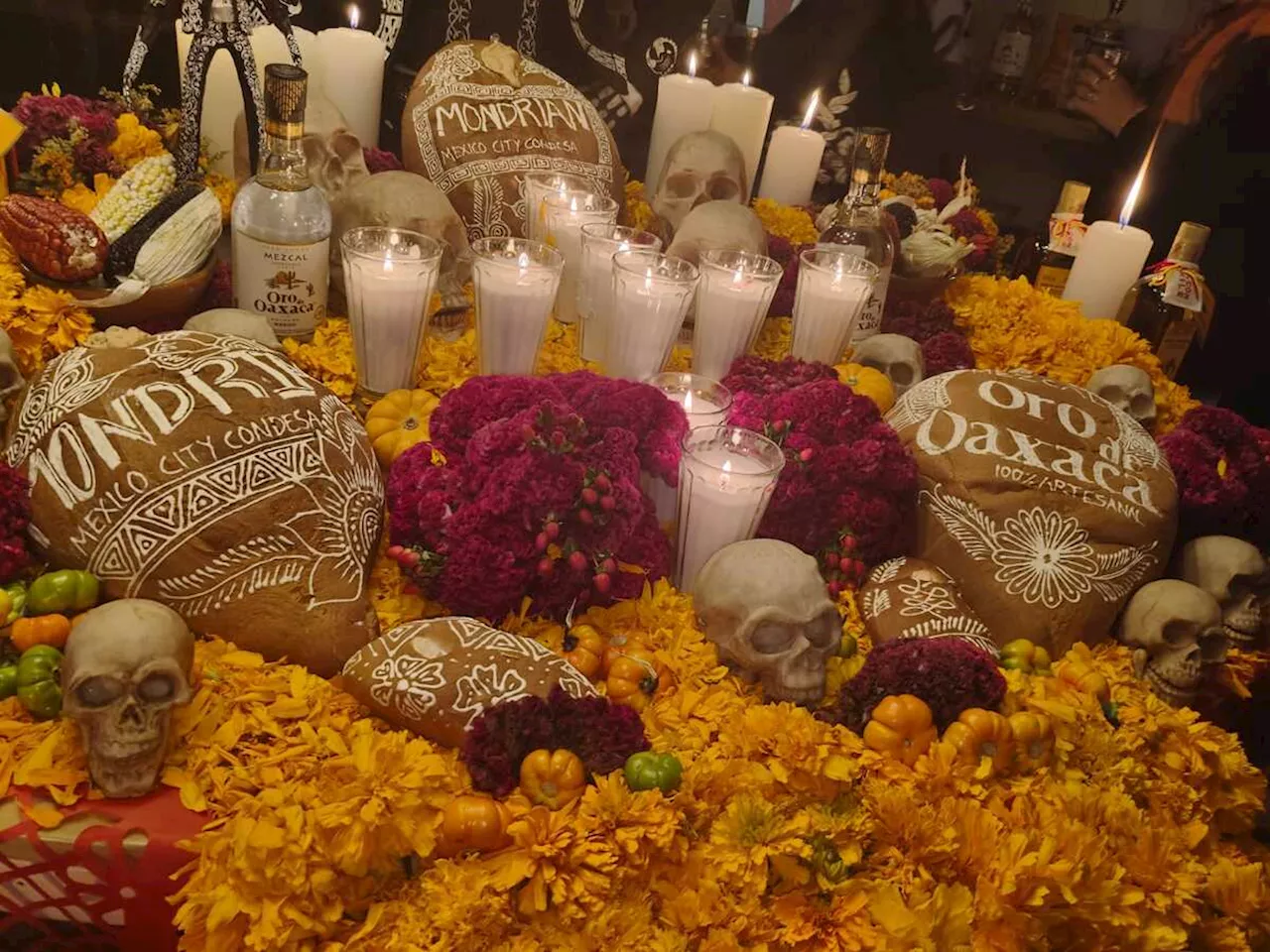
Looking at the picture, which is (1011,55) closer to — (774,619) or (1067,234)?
(1067,234)

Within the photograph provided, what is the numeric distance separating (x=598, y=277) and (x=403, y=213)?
398 millimetres

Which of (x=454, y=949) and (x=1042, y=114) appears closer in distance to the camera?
(x=454, y=949)

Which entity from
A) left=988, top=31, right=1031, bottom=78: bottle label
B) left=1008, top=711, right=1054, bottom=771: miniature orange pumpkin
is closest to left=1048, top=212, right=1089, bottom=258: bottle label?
left=988, top=31, right=1031, bottom=78: bottle label

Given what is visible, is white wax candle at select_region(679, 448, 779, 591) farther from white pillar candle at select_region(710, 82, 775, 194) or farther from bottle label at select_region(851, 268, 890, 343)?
white pillar candle at select_region(710, 82, 775, 194)

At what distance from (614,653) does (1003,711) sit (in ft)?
1.78

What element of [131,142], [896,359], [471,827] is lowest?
[471,827]

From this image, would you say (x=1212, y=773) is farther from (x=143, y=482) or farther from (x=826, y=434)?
(x=143, y=482)

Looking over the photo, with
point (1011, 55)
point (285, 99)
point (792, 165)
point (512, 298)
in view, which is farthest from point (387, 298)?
point (1011, 55)

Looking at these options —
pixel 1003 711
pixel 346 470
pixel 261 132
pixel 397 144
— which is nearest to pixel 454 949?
pixel 346 470

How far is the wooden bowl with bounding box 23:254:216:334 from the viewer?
5.62ft

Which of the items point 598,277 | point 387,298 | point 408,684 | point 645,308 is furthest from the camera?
point 598,277

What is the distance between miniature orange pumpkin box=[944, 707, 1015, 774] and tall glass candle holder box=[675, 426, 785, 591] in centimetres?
42

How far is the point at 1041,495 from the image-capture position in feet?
5.39

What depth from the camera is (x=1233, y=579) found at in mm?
1753
